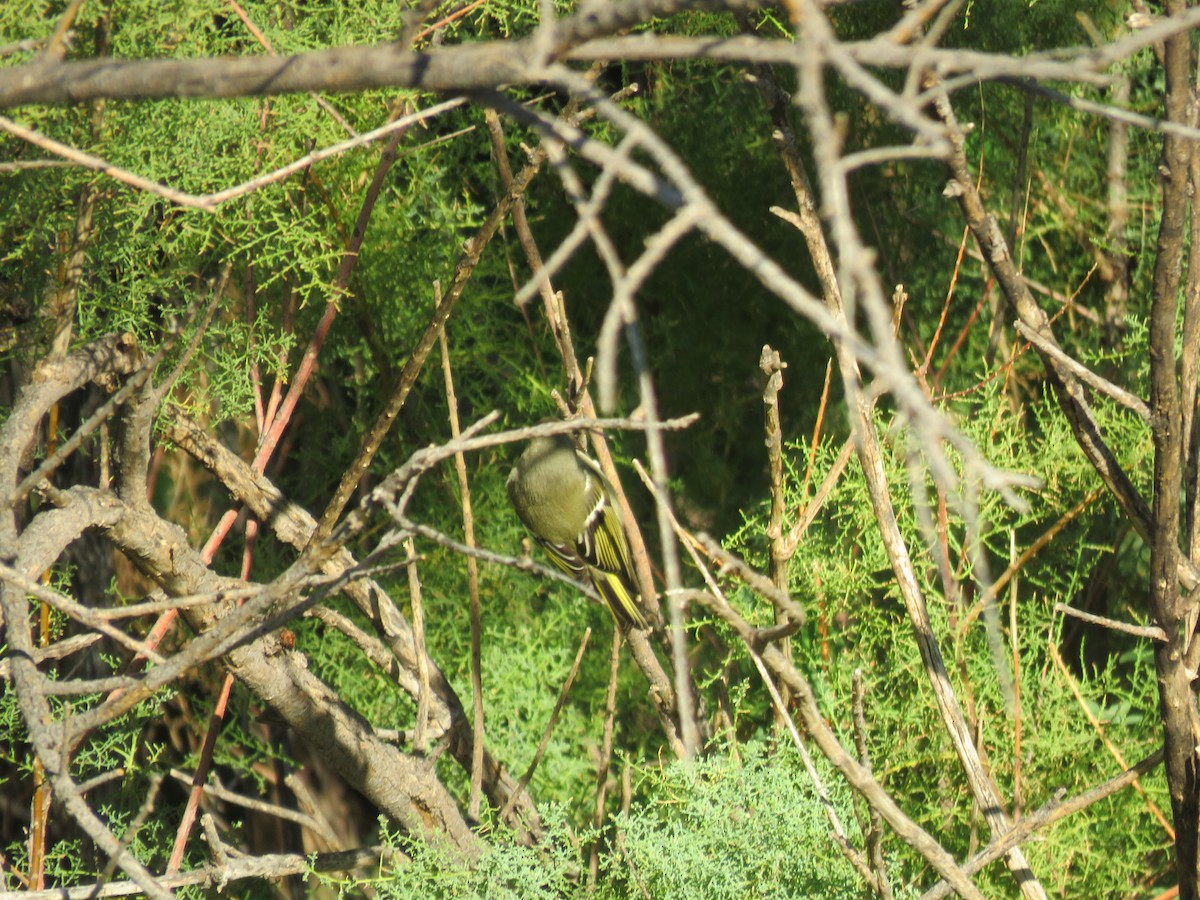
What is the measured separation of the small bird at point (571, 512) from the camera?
1.32m

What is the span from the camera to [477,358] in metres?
1.29

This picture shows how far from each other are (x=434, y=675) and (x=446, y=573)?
8.3 inches

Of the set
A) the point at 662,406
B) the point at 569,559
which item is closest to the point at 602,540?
the point at 569,559

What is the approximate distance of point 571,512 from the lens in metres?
1.40

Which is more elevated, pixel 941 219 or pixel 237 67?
pixel 237 67

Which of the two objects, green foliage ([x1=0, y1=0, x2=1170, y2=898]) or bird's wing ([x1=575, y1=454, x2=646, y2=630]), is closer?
green foliage ([x1=0, y1=0, x2=1170, y2=898])

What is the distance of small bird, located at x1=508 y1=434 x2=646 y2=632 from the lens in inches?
51.9

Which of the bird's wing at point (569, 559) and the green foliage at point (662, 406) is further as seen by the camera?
the bird's wing at point (569, 559)

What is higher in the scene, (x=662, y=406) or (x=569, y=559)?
(x=662, y=406)

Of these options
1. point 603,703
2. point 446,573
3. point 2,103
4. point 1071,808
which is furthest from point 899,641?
point 2,103

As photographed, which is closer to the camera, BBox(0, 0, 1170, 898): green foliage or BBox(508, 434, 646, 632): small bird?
BBox(0, 0, 1170, 898): green foliage

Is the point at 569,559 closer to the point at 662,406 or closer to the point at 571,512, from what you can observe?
the point at 571,512

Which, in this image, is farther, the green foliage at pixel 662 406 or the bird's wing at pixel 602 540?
the bird's wing at pixel 602 540

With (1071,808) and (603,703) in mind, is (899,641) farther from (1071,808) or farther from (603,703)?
(603,703)
